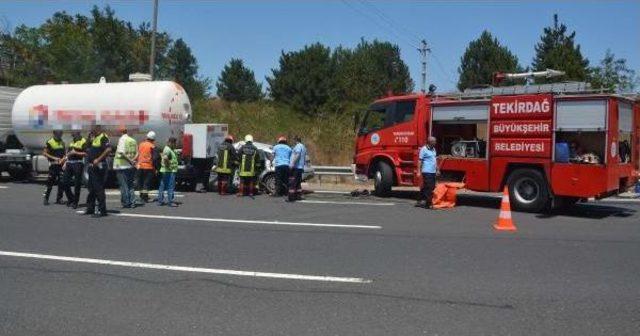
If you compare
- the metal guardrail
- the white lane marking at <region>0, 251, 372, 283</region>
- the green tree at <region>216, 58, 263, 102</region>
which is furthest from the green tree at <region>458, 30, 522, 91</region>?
the white lane marking at <region>0, 251, 372, 283</region>

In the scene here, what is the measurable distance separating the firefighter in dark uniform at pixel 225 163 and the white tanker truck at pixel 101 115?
1.05 m

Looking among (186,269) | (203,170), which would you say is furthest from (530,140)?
(203,170)

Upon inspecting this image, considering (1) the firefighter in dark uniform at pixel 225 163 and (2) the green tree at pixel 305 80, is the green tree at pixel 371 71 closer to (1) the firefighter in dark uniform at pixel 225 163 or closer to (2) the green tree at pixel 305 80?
(2) the green tree at pixel 305 80

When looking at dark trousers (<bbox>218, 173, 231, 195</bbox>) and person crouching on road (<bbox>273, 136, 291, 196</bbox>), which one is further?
dark trousers (<bbox>218, 173, 231, 195</bbox>)

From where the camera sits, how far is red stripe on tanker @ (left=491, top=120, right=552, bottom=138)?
1412 centimetres

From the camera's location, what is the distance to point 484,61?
6053 centimetres

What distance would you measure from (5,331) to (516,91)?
12142 millimetres

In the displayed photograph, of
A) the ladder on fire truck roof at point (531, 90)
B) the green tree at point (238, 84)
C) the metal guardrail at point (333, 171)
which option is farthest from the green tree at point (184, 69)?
the ladder on fire truck roof at point (531, 90)

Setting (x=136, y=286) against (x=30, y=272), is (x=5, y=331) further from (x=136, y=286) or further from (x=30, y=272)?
(x=30, y=272)

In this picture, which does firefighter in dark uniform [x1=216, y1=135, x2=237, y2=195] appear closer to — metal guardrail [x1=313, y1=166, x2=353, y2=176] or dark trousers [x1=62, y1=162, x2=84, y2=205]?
dark trousers [x1=62, y1=162, x2=84, y2=205]

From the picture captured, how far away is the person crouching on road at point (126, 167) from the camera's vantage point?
14406mm

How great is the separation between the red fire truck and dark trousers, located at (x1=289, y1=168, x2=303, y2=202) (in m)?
2.47

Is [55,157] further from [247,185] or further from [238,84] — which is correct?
[238,84]

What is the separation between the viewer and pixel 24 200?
A: 16.0 metres
